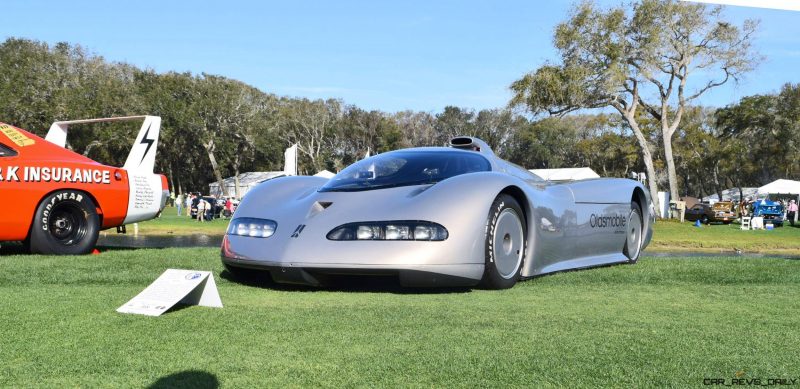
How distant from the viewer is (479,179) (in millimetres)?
5484

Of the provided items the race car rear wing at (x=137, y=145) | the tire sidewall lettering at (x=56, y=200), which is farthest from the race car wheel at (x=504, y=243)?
the race car rear wing at (x=137, y=145)

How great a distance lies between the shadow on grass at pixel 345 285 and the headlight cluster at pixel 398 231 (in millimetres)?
470

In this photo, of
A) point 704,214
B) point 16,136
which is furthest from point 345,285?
point 704,214

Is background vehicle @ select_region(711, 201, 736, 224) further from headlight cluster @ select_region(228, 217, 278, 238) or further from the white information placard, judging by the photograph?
the white information placard

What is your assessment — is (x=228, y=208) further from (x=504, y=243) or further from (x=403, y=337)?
(x=403, y=337)

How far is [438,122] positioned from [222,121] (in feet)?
88.0

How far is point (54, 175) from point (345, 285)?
4.84 meters

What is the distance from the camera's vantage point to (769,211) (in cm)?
3891

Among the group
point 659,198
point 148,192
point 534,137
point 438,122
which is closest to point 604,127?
point 534,137

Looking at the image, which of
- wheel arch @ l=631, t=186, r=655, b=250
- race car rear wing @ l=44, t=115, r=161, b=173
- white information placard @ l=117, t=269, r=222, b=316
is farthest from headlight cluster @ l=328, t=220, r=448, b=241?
race car rear wing @ l=44, t=115, r=161, b=173

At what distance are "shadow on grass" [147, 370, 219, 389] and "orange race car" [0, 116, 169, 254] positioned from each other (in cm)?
643

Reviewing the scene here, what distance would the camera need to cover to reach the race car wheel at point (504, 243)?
5.27 m

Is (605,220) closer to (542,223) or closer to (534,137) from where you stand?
(542,223)

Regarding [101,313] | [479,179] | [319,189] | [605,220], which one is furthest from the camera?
[605,220]
